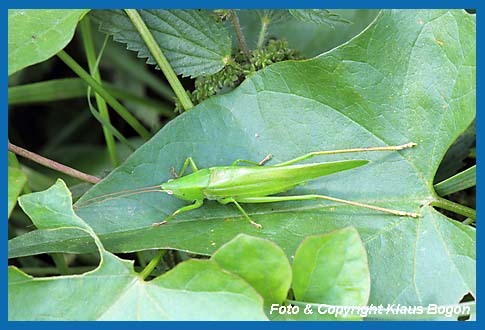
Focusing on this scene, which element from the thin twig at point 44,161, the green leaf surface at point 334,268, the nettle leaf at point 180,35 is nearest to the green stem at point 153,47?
the nettle leaf at point 180,35

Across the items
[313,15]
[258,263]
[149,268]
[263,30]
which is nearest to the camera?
[258,263]

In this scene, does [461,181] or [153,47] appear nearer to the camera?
[461,181]

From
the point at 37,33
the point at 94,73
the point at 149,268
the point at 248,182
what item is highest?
the point at 37,33

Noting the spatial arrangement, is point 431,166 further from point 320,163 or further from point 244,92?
point 244,92

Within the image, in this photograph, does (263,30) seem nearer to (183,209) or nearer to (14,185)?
(183,209)

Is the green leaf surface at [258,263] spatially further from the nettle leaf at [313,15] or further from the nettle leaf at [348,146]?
the nettle leaf at [313,15]

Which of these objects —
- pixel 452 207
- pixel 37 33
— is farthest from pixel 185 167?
pixel 452 207

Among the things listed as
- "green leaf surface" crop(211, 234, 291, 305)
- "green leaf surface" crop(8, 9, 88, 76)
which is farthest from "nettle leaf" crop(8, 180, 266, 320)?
"green leaf surface" crop(8, 9, 88, 76)
